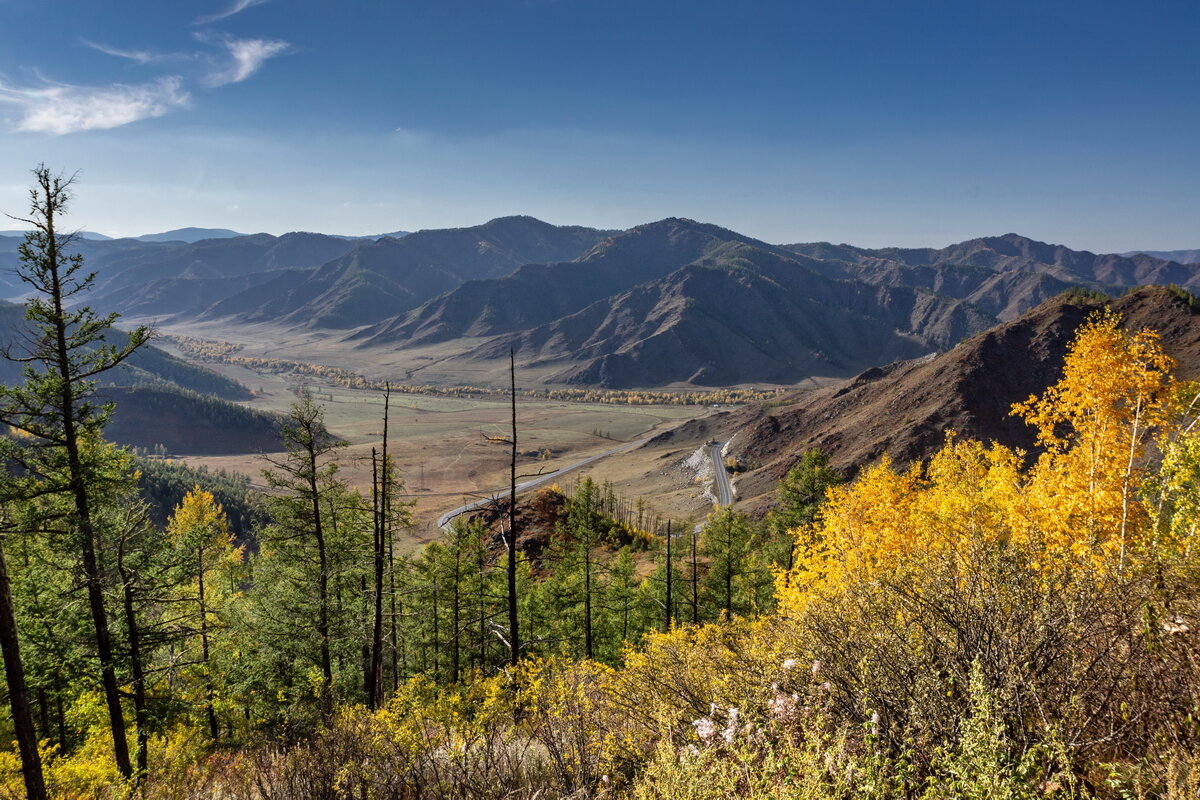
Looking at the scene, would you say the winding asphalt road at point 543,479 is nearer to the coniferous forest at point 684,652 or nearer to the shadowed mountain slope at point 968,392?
the shadowed mountain slope at point 968,392

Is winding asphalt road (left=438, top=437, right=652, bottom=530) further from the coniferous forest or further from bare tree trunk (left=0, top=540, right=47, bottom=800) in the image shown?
bare tree trunk (left=0, top=540, right=47, bottom=800)

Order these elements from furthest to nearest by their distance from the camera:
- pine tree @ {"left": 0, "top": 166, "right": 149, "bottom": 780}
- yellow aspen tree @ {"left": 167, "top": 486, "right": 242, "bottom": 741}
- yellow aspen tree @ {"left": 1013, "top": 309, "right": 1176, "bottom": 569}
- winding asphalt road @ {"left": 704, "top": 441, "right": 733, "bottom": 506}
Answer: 1. winding asphalt road @ {"left": 704, "top": 441, "right": 733, "bottom": 506}
2. yellow aspen tree @ {"left": 167, "top": 486, "right": 242, "bottom": 741}
3. yellow aspen tree @ {"left": 1013, "top": 309, "right": 1176, "bottom": 569}
4. pine tree @ {"left": 0, "top": 166, "right": 149, "bottom": 780}

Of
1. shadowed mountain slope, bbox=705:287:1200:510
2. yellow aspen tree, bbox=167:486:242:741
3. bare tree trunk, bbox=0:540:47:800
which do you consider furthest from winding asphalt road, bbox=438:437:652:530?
bare tree trunk, bbox=0:540:47:800

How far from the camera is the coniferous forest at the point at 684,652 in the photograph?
6652mm

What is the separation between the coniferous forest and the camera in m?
6.65

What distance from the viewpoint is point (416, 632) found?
2920 centimetres

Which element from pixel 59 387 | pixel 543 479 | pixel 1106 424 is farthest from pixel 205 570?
pixel 543 479

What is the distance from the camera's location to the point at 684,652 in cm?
1240

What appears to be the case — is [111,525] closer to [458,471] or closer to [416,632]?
[416,632]

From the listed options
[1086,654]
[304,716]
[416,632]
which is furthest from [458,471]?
[1086,654]

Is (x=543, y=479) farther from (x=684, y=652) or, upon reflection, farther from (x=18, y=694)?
(x=18, y=694)

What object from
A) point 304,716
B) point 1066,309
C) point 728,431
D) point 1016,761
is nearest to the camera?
point 1016,761

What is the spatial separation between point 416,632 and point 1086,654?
28.1 m

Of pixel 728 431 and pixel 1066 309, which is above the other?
pixel 1066 309
